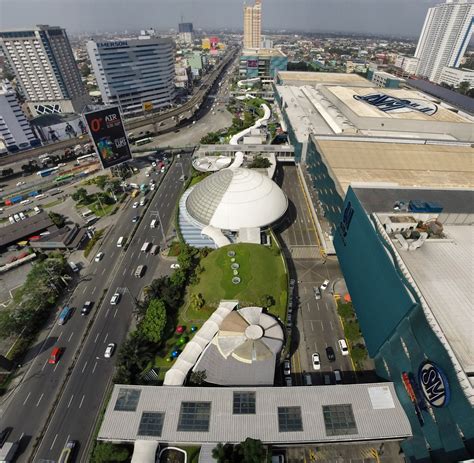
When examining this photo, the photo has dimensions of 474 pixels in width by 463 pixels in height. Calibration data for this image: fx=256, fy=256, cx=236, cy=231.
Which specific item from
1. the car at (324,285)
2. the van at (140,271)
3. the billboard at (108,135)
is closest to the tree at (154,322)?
the van at (140,271)

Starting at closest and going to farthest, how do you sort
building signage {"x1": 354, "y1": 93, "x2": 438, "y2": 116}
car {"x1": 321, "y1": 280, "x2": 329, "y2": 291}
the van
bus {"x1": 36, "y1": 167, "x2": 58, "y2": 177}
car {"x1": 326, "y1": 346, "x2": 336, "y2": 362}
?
car {"x1": 326, "y1": 346, "x2": 336, "y2": 362}
car {"x1": 321, "y1": 280, "x2": 329, "y2": 291}
the van
building signage {"x1": 354, "y1": 93, "x2": 438, "y2": 116}
bus {"x1": 36, "y1": 167, "x2": 58, "y2": 177}

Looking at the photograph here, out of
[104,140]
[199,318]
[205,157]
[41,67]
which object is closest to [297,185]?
[205,157]

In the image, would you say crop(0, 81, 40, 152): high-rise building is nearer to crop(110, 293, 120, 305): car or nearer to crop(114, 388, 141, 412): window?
crop(110, 293, 120, 305): car

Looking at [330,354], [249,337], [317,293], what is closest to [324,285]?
[317,293]

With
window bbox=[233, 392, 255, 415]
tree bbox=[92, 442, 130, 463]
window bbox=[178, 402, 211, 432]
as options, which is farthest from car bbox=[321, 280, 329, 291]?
tree bbox=[92, 442, 130, 463]

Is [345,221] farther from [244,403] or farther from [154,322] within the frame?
[154,322]

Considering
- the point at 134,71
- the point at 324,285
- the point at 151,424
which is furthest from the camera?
the point at 134,71
